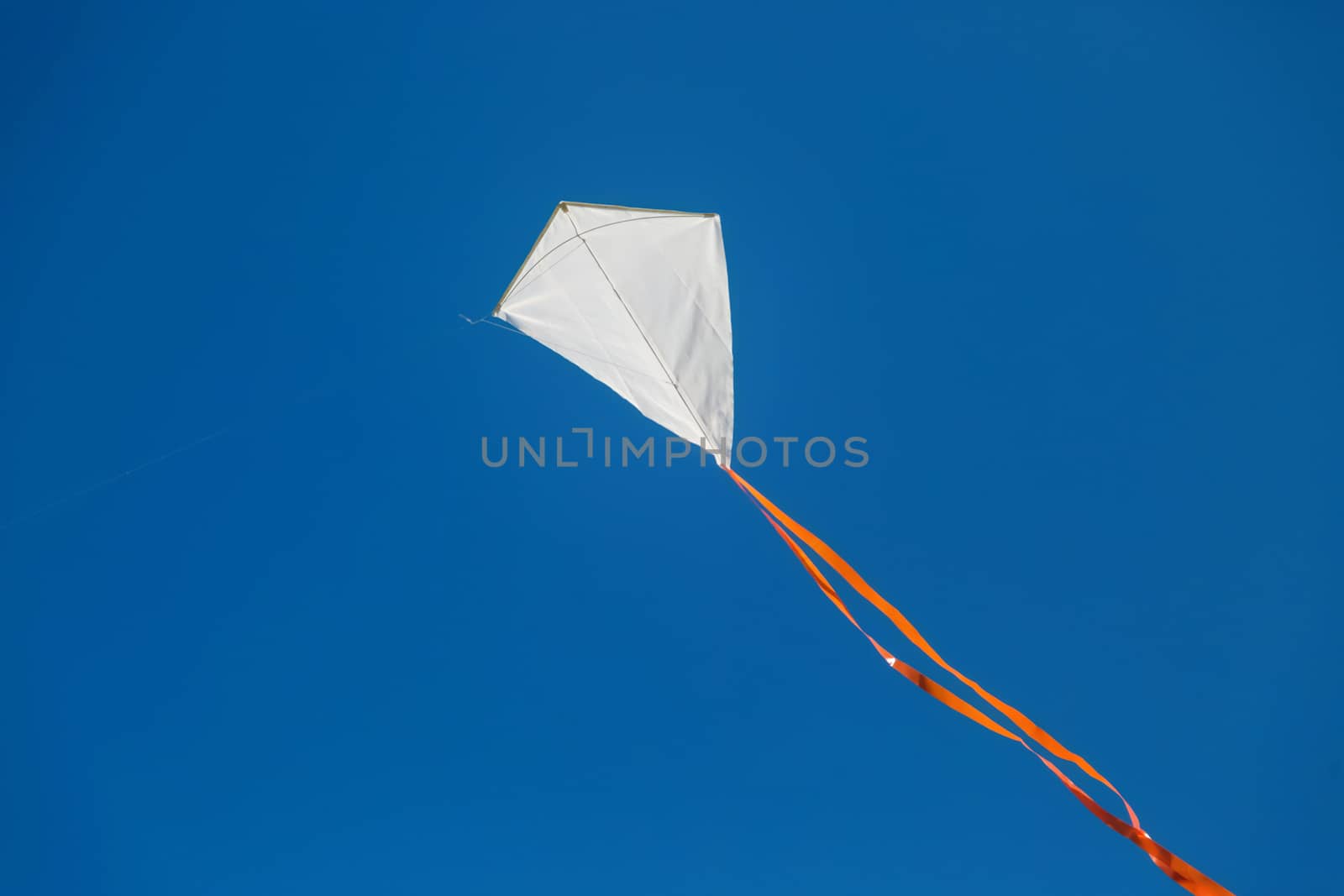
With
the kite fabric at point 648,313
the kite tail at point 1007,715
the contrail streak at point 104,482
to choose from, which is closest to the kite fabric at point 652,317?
the kite fabric at point 648,313

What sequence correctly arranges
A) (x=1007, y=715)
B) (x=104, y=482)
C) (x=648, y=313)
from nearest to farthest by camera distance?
(x=1007, y=715) < (x=648, y=313) < (x=104, y=482)

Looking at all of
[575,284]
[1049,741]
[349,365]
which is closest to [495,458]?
[349,365]

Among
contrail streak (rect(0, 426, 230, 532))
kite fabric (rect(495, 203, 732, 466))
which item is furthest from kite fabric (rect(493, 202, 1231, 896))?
contrail streak (rect(0, 426, 230, 532))

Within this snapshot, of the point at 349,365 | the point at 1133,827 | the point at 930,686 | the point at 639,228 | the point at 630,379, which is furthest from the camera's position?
the point at 349,365

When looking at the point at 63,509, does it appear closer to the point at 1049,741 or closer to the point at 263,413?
the point at 263,413

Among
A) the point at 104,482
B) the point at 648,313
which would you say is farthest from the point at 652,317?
the point at 104,482

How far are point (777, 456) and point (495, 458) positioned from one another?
1026 millimetres

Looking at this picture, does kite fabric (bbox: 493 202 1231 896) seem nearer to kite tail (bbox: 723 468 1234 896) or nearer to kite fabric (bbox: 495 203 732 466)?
kite fabric (bbox: 495 203 732 466)

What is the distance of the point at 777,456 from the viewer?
306 centimetres

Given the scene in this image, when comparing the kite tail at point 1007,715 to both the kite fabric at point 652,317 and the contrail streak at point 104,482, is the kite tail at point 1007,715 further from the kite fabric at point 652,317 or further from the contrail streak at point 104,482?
the contrail streak at point 104,482

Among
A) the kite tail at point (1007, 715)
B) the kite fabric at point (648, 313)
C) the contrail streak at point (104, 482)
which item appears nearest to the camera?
the kite tail at point (1007, 715)

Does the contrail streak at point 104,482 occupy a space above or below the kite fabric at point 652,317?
below

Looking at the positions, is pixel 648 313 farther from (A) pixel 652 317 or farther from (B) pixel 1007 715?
(B) pixel 1007 715

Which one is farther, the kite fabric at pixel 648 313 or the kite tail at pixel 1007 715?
the kite fabric at pixel 648 313
